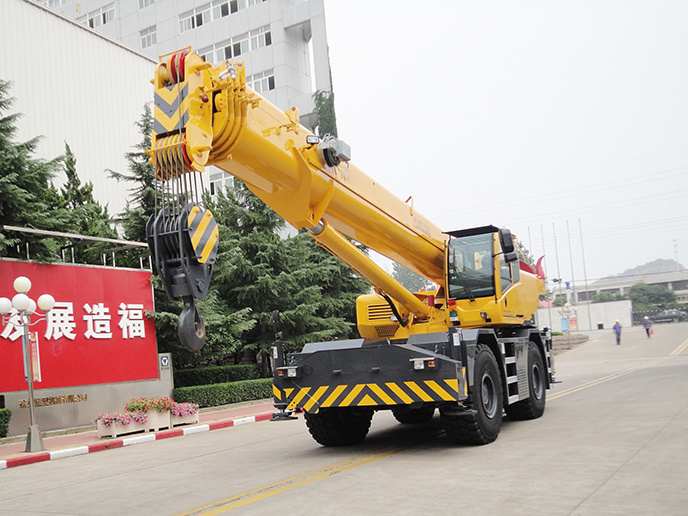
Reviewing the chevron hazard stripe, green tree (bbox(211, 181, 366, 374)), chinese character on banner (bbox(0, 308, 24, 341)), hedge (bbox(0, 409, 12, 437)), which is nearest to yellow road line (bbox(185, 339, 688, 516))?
the chevron hazard stripe

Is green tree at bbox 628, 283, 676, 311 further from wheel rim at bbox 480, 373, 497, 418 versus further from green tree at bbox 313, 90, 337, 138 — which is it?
wheel rim at bbox 480, 373, 497, 418

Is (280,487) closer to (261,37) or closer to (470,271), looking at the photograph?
(470,271)

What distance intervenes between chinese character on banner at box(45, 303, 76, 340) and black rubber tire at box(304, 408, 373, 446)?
881 centimetres

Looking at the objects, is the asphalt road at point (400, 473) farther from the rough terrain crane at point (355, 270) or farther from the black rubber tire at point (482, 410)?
the rough terrain crane at point (355, 270)

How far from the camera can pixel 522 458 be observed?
8.12m

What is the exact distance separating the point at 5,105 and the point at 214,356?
359 inches

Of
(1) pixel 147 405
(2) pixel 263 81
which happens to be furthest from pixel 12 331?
(2) pixel 263 81

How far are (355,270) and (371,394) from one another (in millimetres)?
1877

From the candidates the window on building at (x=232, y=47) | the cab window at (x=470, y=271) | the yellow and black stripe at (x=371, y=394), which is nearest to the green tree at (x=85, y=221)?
the yellow and black stripe at (x=371, y=394)

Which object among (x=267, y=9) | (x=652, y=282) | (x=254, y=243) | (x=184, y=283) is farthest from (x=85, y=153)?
(x=652, y=282)

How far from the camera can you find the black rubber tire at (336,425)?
399 inches

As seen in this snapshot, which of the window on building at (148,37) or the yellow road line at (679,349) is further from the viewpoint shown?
the window on building at (148,37)

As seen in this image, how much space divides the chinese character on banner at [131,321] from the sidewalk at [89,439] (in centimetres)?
272

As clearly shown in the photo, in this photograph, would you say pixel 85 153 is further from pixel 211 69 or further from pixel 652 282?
pixel 652 282
